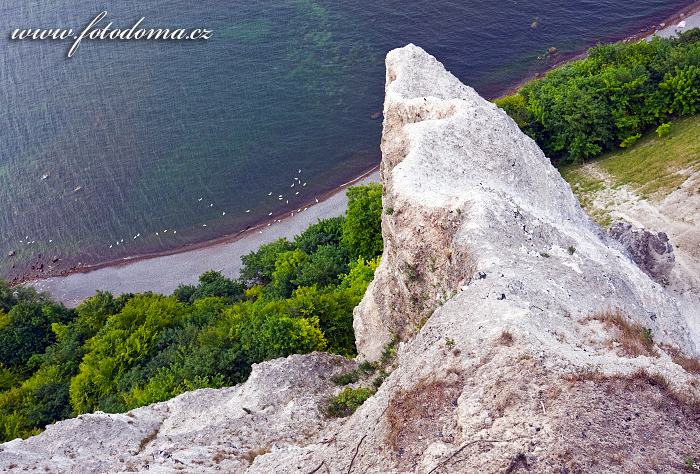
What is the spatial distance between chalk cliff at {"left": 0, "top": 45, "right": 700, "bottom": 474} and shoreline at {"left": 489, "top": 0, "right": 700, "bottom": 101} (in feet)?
128

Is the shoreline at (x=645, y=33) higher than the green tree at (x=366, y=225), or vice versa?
the shoreline at (x=645, y=33)

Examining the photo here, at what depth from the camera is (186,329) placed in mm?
32625

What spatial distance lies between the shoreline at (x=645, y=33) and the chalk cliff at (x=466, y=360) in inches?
1533

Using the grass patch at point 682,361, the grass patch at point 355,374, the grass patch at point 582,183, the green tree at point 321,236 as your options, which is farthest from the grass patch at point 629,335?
the green tree at point 321,236

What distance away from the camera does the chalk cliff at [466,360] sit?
12.2 m

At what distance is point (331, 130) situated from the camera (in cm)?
5794

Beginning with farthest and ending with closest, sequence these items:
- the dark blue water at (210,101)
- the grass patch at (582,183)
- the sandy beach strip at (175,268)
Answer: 1. the dark blue water at (210,101)
2. the sandy beach strip at (175,268)
3. the grass patch at (582,183)

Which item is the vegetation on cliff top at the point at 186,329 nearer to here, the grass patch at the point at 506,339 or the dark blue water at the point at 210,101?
the dark blue water at the point at 210,101

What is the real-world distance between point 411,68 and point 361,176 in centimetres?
2754

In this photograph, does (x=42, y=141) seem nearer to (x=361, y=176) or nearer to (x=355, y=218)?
(x=361, y=176)

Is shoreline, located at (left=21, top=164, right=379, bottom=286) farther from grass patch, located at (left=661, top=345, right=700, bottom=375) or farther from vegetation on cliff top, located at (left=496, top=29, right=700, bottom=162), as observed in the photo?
grass patch, located at (left=661, top=345, right=700, bottom=375)

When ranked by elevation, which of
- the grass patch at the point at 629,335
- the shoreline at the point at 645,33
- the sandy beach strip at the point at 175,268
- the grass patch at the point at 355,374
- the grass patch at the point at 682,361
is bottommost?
the sandy beach strip at the point at 175,268

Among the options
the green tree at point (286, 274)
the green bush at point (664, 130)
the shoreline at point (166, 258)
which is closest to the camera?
the green tree at point (286, 274)

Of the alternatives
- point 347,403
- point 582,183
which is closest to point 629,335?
point 347,403
